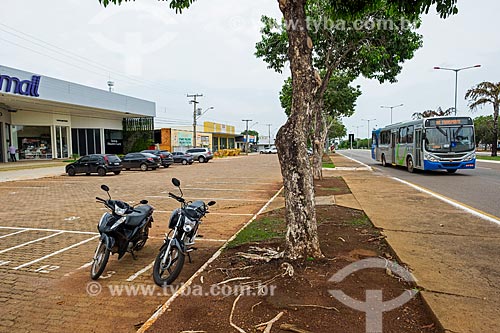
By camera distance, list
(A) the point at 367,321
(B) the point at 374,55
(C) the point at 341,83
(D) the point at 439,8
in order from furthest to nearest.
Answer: (C) the point at 341,83
(B) the point at 374,55
(D) the point at 439,8
(A) the point at 367,321

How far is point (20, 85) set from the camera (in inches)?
1013

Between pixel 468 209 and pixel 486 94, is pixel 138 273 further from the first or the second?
pixel 486 94

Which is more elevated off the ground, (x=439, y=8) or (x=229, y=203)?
(x=439, y=8)

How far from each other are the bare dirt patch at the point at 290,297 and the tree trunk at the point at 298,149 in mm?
307

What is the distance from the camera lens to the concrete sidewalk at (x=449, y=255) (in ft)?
11.3

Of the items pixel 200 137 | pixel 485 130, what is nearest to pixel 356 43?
pixel 200 137

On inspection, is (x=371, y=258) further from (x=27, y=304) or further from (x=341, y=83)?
(x=341, y=83)

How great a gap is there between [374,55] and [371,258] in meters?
7.71

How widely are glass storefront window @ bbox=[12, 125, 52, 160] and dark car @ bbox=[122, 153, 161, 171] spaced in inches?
524

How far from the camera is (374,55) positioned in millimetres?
10820

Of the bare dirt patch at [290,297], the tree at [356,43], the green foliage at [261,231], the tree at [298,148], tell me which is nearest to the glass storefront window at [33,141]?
the tree at [356,43]

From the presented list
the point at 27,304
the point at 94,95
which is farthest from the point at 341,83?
the point at 94,95

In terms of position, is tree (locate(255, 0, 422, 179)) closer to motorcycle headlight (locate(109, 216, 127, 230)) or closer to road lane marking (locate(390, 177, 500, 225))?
road lane marking (locate(390, 177, 500, 225))

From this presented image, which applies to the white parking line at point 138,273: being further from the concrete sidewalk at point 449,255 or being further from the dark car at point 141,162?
the dark car at point 141,162
